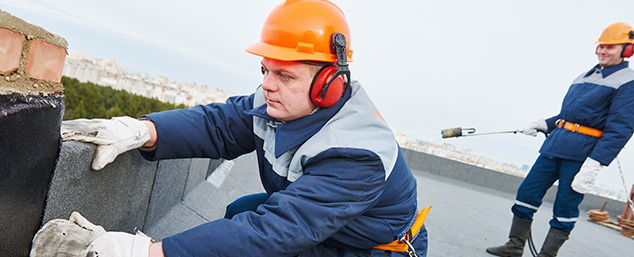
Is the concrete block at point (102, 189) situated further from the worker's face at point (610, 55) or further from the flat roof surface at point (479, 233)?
the worker's face at point (610, 55)

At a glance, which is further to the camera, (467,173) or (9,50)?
(467,173)

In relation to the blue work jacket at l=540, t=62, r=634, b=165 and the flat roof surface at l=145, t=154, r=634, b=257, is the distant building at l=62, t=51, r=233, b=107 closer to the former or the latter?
the flat roof surface at l=145, t=154, r=634, b=257

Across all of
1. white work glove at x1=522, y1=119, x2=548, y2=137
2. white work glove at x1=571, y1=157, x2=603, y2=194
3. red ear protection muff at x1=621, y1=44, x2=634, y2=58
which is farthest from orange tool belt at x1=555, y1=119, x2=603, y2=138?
red ear protection muff at x1=621, y1=44, x2=634, y2=58

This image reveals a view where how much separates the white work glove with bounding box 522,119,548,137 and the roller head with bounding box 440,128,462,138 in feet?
2.00

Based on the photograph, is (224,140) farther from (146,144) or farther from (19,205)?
(19,205)

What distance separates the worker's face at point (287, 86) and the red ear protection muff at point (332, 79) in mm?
48

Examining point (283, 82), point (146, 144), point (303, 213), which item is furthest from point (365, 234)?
point (146, 144)

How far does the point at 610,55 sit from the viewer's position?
10.9 ft

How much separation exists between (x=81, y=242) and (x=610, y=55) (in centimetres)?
386

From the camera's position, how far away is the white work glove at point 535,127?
3830mm

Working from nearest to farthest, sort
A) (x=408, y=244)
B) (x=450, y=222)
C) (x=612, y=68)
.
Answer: (x=408, y=244) → (x=612, y=68) → (x=450, y=222)

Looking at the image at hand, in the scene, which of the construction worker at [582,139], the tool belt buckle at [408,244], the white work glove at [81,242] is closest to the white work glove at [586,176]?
the construction worker at [582,139]

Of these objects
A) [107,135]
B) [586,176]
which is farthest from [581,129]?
[107,135]

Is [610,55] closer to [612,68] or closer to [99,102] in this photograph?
[612,68]
